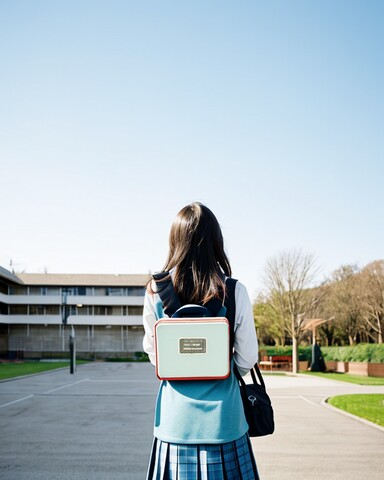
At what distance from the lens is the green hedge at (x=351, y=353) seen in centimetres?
3020

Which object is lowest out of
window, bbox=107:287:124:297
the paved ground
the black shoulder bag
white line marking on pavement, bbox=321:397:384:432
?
white line marking on pavement, bbox=321:397:384:432

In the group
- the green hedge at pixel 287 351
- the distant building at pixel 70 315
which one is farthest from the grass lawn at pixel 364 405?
the distant building at pixel 70 315

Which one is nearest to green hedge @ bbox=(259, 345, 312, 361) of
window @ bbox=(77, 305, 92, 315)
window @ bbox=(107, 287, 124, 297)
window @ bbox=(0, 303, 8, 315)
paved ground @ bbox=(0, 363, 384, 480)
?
window @ bbox=(107, 287, 124, 297)

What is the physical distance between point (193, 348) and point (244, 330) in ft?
0.82

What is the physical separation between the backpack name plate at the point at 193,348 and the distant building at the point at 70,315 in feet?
197

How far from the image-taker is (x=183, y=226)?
8.18ft

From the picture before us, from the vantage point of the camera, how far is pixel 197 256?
7.98 ft

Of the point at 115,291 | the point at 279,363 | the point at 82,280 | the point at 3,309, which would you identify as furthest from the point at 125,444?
the point at 3,309

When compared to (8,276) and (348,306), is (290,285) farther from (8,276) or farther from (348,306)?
(8,276)

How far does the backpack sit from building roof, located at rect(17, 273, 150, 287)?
61957 mm

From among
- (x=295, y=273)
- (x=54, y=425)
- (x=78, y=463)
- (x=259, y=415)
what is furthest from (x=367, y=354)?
(x=259, y=415)

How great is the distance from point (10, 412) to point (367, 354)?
80.8ft

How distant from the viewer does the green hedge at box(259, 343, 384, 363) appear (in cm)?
3020

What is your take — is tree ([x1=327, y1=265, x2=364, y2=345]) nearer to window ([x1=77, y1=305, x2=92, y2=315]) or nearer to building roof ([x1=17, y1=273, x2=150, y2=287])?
building roof ([x1=17, y1=273, x2=150, y2=287])
